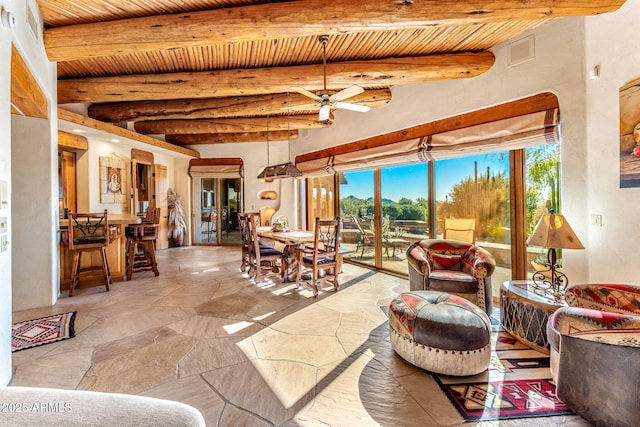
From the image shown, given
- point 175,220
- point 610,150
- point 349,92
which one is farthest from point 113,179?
point 610,150

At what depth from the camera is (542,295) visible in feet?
7.92

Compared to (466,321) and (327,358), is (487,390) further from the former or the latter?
(327,358)

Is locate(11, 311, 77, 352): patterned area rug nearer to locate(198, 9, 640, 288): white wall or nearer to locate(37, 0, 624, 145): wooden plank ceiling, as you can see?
locate(37, 0, 624, 145): wooden plank ceiling

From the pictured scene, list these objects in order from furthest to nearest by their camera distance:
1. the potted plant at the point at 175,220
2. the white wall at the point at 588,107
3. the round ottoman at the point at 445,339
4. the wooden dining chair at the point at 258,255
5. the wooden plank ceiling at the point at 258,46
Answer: the potted plant at the point at 175,220 → the wooden dining chair at the point at 258,255 → the wooden plank ceiling at the point at 258,46 → the white wall at the point at 588,107 → the round ottoman at the point at 445,339

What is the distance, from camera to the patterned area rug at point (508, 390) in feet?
5.57

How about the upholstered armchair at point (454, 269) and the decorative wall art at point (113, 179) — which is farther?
the decorative wall art at point (113, 179)

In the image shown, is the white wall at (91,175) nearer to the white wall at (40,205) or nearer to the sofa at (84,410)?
the white wall at (40,205)

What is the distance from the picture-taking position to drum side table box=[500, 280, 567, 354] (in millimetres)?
2285

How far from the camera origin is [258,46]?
333 centimetres

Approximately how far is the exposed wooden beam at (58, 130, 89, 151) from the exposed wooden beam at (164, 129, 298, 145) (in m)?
1.98

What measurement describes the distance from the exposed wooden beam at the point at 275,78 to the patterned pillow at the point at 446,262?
2267 millimetres

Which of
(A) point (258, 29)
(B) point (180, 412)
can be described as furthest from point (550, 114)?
(B) point (180, 412)

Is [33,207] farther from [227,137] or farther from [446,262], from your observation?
[446,262]

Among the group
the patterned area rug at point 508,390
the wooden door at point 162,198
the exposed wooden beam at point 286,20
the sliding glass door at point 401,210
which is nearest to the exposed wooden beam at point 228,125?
the wooden door at point 162,198
